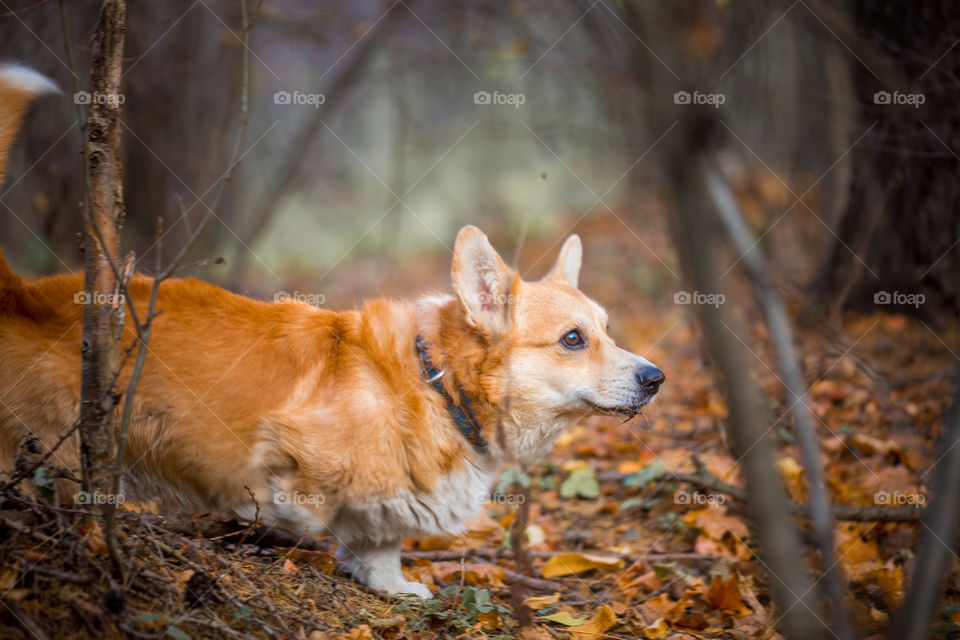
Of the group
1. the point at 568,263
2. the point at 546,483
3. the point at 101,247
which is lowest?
the point at 546,483

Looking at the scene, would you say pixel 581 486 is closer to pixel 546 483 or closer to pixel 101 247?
pixel 546 483

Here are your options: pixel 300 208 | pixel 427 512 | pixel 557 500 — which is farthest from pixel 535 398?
pixel 300 208

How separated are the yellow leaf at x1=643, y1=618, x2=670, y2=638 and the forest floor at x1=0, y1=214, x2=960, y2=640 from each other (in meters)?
0.01

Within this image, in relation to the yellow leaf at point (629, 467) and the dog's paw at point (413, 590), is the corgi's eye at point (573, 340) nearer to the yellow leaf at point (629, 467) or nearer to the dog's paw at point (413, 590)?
the dog's paw at point (413, 590)

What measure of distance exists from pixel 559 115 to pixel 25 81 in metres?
10.5

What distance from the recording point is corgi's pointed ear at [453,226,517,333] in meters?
3.60

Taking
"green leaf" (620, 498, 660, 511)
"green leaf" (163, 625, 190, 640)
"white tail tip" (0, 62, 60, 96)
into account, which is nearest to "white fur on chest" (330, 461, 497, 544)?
"green leaf" (163, 625, 190, 640)

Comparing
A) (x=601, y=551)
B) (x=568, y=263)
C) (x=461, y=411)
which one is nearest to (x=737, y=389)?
(x=461, y=411)

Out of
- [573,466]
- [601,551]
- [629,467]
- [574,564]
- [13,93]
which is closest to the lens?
[13,93]

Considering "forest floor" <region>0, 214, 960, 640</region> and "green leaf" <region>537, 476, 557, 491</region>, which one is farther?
"green leaf" <region>537, 476, 557, 491</region>

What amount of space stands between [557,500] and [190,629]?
295cm

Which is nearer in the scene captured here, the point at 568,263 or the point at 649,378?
the point at 649,378

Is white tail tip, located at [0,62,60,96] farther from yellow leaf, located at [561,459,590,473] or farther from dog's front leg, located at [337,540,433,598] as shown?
yellow leaf, located at [561,459,590,473]

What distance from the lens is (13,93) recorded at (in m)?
3.18
